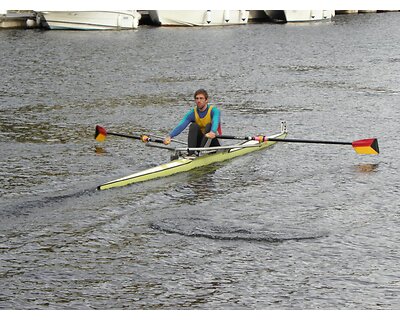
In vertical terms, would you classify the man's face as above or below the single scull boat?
above

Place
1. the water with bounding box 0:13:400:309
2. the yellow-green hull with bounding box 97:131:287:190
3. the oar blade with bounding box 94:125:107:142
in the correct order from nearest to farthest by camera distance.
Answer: the water with bounding box 0:13:400:309
the yellow-green hull with bounding box 97:131:287:190
the oar blade with bounding box 94:125:107:142

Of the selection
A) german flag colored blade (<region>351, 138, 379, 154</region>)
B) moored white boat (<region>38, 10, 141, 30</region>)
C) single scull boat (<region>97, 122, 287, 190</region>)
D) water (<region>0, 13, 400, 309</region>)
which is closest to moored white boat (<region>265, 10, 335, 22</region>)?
moored white boat (<region>38, 10, 141, 30</region>)

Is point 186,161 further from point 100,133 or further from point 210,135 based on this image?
point 100,133

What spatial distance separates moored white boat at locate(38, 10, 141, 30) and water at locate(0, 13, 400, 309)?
1692cm

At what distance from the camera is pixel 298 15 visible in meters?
64.2

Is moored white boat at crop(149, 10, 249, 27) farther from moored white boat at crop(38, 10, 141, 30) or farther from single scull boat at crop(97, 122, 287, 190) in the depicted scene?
single scull boat at crop(97, 122, 287, 190)

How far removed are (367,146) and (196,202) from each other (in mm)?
5170

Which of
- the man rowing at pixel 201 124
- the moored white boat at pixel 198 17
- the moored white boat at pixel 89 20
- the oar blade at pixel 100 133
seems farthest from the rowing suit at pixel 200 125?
the moored white boat at pixel 198 17

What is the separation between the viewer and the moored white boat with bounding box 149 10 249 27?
5800cm

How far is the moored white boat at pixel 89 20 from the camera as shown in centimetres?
5362

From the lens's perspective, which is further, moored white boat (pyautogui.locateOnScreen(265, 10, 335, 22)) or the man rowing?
moored white boat (pyautogui.locateOnScreen(265, 10, 335, 22))

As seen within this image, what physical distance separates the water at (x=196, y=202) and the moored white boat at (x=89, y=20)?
666 inches

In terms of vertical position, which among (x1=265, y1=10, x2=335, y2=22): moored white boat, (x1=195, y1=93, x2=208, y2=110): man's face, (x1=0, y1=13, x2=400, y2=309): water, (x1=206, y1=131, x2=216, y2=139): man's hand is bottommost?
(x1=0, y1=13, x2=400, y2=309): water

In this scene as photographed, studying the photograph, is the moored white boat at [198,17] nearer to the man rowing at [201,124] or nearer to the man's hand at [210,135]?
the man rowing at [201,124]
